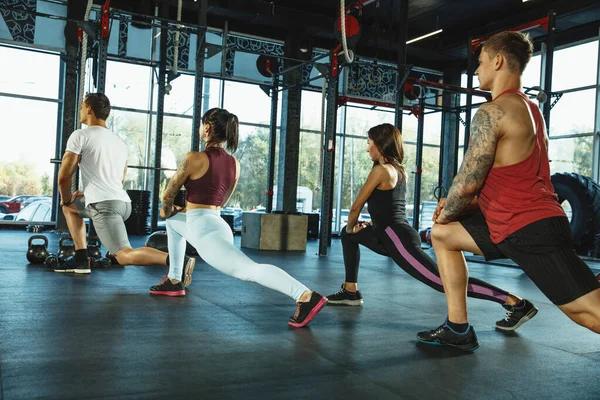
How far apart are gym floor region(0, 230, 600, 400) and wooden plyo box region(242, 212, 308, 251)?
11.2ft

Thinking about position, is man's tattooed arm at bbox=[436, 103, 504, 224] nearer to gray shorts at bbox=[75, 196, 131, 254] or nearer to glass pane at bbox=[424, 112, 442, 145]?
gray shorts at bbox=[75, 196, 131, 254]

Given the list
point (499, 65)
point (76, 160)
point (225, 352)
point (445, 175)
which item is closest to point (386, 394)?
point (225, 352)

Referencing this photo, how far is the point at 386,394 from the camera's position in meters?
1.80

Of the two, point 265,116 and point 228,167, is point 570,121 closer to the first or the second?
point 265,116

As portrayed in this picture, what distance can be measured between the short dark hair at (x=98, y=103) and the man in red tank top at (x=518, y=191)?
2.64 m

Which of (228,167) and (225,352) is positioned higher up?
(228,167)

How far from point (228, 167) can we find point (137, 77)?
317 inches

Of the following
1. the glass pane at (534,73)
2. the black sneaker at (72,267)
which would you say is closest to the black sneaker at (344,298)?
the black sneaker at (72,267)

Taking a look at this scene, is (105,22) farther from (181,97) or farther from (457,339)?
(181,97)

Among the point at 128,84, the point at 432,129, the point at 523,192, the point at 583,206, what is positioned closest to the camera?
the point at 523,192

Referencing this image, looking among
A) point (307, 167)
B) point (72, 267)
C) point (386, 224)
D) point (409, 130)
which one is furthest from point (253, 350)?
point (409, 130)

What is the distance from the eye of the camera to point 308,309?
2707mm

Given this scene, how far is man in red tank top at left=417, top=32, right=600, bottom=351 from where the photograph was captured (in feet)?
6.05

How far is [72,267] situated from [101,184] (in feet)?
2.93
